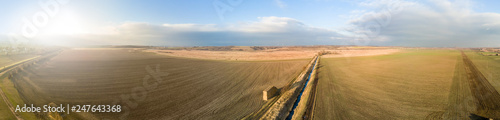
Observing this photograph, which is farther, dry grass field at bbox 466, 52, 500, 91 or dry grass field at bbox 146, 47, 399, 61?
dry grass field at bbox 146, 47, 399, 61

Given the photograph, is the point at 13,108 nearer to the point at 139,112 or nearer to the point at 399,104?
the point at 139,112

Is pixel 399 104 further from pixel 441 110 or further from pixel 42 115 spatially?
pixel 42 115

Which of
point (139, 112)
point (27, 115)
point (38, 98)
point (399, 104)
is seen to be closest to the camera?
point (27, 115)

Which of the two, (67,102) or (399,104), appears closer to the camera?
(399,104)

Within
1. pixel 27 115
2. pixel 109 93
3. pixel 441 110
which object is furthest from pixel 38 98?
pixel 441 110

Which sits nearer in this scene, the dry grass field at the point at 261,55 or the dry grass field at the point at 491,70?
the dry grass field at the point at 491,70

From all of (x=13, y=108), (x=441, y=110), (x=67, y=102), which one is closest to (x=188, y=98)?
(x=67, y=102)

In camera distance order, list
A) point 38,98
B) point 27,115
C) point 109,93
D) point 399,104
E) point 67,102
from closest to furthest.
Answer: point 27,115
point 399,104
point 67,102
point 38,98
point 109,93

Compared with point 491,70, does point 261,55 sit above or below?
above

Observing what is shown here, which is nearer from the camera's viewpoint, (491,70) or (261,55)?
(491,70)
